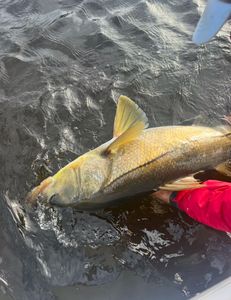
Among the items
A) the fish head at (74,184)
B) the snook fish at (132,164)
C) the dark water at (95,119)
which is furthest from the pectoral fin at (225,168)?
the fish head at (74,184)

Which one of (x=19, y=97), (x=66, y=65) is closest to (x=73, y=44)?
(x=66, y=65)

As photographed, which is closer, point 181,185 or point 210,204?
point 210,204

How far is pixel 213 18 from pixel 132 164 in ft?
3.51

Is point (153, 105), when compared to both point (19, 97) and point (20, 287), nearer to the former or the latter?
point (19, 97)

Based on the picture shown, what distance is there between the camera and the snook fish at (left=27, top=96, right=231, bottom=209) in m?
3.05

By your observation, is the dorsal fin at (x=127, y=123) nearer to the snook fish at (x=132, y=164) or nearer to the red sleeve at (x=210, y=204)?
the snook fish at (x=132, y=164)

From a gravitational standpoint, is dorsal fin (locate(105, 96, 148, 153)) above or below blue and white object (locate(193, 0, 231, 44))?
below

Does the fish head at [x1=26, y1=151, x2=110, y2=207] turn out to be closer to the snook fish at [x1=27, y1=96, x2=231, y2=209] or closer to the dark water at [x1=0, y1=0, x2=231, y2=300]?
the snook fish at [x1=27, y1=96, x2=231, y2=209]

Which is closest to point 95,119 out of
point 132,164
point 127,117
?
point 127,117

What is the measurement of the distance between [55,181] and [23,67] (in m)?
2.16

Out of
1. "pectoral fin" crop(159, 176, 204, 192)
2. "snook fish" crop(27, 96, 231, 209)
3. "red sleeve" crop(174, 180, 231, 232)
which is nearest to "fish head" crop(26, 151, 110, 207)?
"snook fish" crop(27, 96, 231, 209)

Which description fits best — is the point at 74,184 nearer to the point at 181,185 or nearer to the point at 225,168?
the point at 181,185

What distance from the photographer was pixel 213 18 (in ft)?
9.43

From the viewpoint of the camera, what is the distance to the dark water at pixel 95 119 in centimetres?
328
